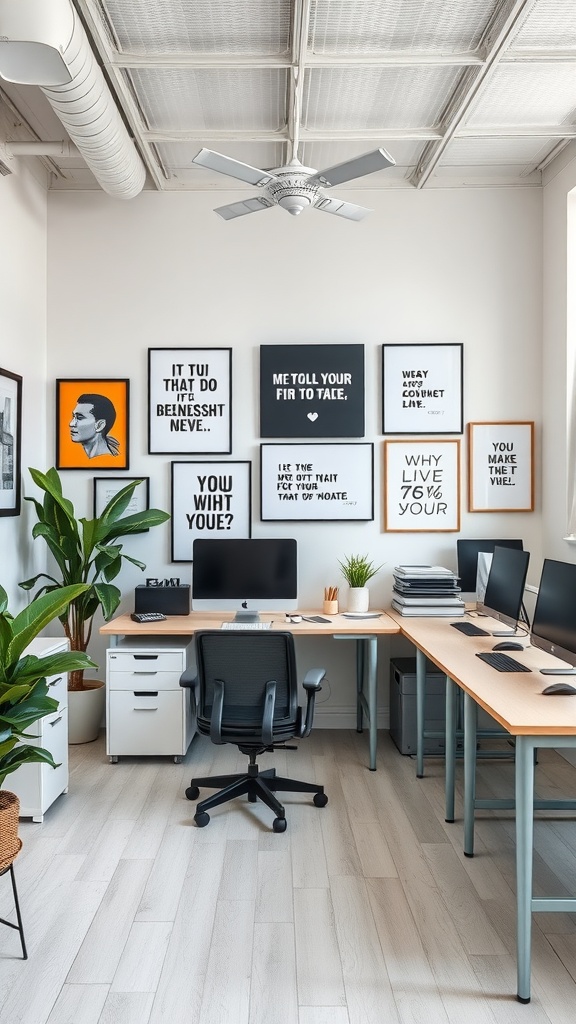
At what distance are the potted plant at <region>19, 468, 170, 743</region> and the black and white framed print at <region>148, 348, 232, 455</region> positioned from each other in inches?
17.1

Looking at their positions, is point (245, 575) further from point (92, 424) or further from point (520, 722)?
point (520, 722)

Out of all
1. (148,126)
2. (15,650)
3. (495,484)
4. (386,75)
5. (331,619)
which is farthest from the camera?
(495,484)

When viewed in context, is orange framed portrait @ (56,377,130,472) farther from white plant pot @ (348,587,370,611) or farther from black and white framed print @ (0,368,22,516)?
white plant pot @ (348,587,370,611)

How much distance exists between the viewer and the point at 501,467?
4434mm

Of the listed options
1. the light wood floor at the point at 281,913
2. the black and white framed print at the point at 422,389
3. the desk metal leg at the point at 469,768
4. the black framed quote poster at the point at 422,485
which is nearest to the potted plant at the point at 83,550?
the light wood floor at the point at 281,913

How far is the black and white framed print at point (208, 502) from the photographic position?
4.45m

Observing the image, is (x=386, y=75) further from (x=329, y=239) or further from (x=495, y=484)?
(x=495, y=484)

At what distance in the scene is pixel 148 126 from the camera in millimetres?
3734

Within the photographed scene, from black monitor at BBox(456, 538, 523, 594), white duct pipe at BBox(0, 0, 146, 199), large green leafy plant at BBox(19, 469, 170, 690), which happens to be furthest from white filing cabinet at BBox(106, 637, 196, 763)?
white duct pipe at BBox(0, 0, 146, 199)

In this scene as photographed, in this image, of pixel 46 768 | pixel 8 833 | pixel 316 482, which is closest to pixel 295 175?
pixel 316 482

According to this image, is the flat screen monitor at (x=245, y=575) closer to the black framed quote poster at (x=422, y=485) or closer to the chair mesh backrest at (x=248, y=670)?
the black framed quote poster at (x=422, y=485)

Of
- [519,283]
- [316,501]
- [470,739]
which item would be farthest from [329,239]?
[470,739]

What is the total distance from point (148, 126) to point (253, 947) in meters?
3.69

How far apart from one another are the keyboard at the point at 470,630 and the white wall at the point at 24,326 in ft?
7.86
